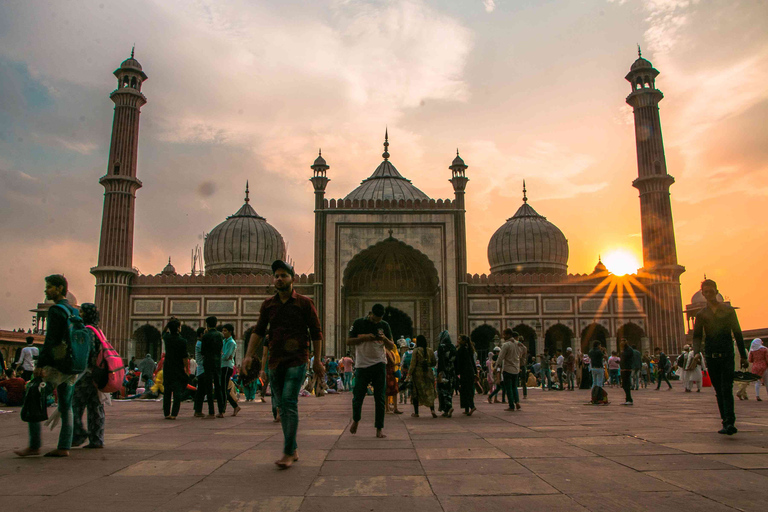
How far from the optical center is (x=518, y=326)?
30031 millimetres

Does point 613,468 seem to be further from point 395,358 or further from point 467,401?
point 395,358

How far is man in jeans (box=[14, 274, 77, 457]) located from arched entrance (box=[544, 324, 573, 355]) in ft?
91.6

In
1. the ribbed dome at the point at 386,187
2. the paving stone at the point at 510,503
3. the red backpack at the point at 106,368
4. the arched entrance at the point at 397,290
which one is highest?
the ribbed dome at the point at 386,187

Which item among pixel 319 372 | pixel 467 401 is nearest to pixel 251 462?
pixel 319 372

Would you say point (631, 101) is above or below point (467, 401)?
above

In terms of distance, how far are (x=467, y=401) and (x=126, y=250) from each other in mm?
23806

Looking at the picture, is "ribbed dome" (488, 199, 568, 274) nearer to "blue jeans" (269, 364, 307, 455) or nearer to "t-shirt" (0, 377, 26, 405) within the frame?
"t-shirt" (0, 377, 26, 405)

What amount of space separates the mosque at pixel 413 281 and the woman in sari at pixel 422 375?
1840cm

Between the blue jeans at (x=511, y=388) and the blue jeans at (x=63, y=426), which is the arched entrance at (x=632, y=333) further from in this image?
the blue jeans at (x=63, y=426)

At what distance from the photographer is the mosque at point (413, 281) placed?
2869 centimetres

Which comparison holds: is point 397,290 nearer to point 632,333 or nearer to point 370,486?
point 632,333

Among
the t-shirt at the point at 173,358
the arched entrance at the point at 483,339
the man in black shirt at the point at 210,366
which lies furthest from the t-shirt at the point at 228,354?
the arched entrance at the point at 483,339

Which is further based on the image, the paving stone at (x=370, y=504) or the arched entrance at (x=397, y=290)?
the arched entrance at (x=397, y=290)

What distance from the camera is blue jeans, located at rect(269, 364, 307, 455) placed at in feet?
14.1
